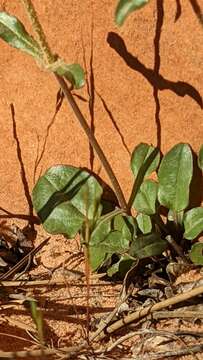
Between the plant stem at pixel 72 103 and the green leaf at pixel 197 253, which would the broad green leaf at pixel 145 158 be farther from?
the green leaf at pixel 197 253

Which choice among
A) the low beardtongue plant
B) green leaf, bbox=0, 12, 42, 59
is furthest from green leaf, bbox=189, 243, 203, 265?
green leaf, bbox=0, 12, 42, 59

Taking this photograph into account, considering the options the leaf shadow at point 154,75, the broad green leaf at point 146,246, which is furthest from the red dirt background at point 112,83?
the broad green leaf at point 146,246

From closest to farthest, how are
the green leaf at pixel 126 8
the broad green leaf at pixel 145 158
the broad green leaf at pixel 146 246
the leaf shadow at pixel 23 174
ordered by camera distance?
the green leaf at pixel 126 8 < the broad green leaf at pixel 146 246 < the broad green leaf at pixel 145 158 < the leaf shadow at pixel 23 174

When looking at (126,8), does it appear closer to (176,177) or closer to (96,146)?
(96,146)

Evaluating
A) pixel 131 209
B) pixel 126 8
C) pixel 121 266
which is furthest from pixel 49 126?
pixel 126 8

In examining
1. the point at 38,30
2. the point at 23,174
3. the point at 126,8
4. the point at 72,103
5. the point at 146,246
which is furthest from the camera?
the point at 23,174

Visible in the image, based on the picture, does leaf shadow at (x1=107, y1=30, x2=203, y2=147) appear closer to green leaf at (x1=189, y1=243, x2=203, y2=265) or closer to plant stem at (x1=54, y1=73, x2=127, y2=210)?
plant stem at (x1=54, y1=73, x2=127, y2=210)
